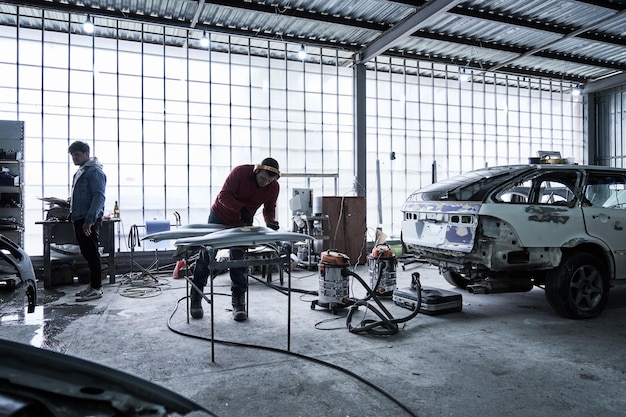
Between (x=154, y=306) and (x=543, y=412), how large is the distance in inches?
172

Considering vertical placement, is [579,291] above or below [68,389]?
below

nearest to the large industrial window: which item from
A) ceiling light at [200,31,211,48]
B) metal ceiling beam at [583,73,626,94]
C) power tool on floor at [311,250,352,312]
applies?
ceiling light at [200,31,211,48]

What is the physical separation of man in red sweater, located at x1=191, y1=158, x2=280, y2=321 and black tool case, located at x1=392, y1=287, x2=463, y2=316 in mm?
1759

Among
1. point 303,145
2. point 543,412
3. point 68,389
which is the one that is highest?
point 303,145

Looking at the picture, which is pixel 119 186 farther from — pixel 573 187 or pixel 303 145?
pixel 573 187

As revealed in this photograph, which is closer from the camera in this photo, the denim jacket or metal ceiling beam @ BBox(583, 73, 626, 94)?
the denim jacket

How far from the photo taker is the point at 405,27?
8.58 metres

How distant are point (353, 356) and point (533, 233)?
229 centimetres

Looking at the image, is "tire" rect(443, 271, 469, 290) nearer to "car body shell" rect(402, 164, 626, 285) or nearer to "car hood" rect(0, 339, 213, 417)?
"car body shell" rect(402, 164, 626, 285)

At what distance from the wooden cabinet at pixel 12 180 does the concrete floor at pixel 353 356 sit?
6.78ft

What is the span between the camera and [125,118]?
8.96m

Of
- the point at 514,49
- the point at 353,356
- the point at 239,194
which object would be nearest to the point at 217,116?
the point at 239,194

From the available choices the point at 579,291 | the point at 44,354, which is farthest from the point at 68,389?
the point at 579,291

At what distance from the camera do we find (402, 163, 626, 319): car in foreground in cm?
424
